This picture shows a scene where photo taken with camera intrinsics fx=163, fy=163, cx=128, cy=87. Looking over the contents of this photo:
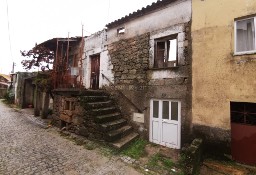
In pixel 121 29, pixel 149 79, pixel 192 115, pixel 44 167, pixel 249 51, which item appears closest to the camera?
pixel 44 167

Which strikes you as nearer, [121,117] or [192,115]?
[192,115]

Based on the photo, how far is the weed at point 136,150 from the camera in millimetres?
5617

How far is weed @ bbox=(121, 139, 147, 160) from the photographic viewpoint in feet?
18.4

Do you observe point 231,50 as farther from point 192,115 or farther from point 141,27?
point 141,27

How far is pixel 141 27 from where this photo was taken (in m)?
7.45

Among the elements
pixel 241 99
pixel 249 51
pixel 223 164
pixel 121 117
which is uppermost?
pixel 249 51

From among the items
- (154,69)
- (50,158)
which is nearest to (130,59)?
(154,69)

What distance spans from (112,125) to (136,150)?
1.32m

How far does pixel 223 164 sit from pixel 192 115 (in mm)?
1693

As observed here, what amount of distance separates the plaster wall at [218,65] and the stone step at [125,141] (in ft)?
8.15

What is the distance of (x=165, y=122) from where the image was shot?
6.52m

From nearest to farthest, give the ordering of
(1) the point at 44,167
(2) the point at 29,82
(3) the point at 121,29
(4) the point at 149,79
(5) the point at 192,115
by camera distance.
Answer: (1) the point at 44,167 → (5) the point at 192,115 → (4) the point at 149,79 → (3) the point at 121,29 → (2) the point at 29,82

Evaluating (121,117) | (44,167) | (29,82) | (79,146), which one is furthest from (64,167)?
(29,82)

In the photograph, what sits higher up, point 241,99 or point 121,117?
point 241,99
